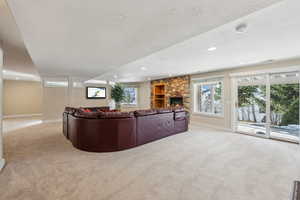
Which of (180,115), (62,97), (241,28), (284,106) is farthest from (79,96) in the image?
(284,106)

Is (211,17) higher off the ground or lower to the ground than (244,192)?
higher

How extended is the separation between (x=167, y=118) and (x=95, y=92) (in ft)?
17.6

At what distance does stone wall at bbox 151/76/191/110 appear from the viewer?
21.8 ft

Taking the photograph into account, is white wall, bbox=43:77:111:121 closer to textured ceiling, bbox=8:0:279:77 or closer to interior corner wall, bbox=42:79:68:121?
interior corner wall, bbox=42:79:68:121

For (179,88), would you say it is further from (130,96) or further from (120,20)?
(120,20)

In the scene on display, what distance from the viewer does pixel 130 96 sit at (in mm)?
10250

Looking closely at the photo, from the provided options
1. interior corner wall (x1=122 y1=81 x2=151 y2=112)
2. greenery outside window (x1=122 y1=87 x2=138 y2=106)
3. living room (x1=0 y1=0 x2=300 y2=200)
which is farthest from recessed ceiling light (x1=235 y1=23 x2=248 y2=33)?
greenery outside window (x1=122 y1=87 x2=138 y2=106)

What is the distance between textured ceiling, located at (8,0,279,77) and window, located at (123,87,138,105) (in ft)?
24.3

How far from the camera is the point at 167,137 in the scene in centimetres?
427

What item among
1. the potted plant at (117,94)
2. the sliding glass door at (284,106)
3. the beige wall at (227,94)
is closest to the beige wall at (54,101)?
the potted plant at (117,94)

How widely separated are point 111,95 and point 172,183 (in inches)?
285

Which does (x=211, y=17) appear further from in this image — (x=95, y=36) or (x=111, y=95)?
(x=111, y=95)

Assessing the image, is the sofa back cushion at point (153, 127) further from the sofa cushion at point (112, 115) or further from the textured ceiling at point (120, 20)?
the textured ceiling at point (120, 20)

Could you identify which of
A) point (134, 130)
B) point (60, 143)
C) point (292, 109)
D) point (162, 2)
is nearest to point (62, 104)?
point (60, 143)
